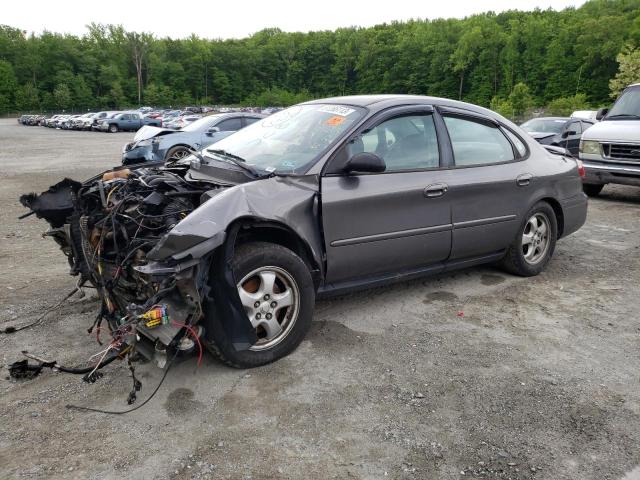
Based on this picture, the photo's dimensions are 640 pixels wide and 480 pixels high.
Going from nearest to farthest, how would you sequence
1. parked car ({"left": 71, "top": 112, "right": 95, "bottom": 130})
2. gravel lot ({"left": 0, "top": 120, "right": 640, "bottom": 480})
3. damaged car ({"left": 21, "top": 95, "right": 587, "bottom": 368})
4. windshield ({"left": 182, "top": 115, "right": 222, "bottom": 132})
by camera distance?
gravel lot ({"left": 0, "top": 120, "right": 640, "bottom": 480}), damaged car ({"left": 21, "top": 95, "right": 587, "bottom": 368}), windshield ({"left": 182, "top": 115, "right": 222, "bottom": 132}), parked car ({"left": 71, "top": 112, "right": 95, "bottom": 130})

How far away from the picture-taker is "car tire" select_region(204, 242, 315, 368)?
3277 millimetres

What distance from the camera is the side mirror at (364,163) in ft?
12.2

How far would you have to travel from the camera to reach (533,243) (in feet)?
17.5

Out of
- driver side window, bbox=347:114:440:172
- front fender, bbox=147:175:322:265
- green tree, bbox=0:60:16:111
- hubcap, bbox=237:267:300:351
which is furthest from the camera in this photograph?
green tree, bbox=0:60:16:111

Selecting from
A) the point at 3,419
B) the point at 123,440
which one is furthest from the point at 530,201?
the point at 3,419

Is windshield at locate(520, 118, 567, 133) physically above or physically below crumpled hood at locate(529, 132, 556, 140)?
above

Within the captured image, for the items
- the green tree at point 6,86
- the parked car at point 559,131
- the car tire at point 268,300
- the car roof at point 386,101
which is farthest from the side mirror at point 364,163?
the green tree at point 6,86

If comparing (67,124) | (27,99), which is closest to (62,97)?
(27,99)

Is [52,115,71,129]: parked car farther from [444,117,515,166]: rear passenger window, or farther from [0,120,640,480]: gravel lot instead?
[444,117,515,166]: rear passenger window

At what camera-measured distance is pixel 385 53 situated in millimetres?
118188

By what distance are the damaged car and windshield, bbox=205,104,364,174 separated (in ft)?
0.05

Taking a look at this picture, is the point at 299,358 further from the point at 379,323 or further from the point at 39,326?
the point at 39,326

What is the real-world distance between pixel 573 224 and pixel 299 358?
11.8 ft

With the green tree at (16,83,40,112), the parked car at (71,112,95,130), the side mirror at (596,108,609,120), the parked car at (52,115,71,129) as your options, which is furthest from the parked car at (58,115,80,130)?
the green tree at (16,83,40,112)
